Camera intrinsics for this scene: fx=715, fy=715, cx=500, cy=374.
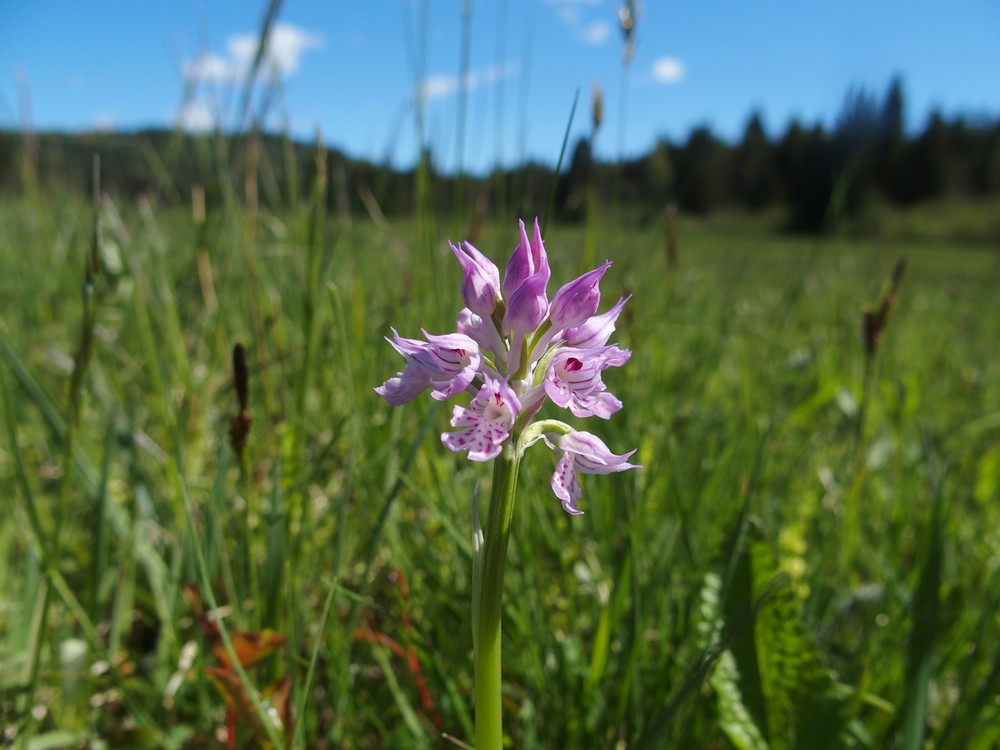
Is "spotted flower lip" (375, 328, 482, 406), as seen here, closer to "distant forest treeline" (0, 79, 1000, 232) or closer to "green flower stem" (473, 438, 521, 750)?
"green flower stem" (473, 438, 521, 750)

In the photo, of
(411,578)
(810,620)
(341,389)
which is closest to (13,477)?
(341,389)

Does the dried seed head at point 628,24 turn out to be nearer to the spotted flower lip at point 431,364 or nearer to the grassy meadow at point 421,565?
the grassy meadow at point 421,565

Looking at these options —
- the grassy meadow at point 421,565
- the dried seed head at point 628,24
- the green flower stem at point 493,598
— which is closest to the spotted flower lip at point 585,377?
the green flower stem at point 493,598

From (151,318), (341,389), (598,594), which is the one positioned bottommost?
(598,594)

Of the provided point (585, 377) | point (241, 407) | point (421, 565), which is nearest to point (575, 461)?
point (585, 377)

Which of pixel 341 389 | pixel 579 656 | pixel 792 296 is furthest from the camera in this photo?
pixel 792 296

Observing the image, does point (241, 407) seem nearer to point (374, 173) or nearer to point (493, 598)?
point (493, 598)

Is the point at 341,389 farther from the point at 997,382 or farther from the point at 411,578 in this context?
the point at 997,382
